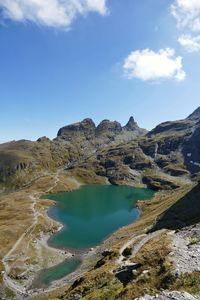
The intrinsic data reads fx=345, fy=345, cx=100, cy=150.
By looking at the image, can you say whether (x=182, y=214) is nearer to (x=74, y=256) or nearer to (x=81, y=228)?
(x=74, y=256)

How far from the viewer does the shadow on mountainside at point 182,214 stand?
111312 millimetres

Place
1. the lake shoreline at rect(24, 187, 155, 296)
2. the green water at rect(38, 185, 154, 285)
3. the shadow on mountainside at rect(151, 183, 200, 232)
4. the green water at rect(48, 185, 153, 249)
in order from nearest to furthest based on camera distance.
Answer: the lake shoreline at rect(24, 187, 155, 296) → the green water at rect(38, 185, 154, 285) → the shadow on mountainside at rect(151, 183, 200, 232) → the green water at rect(48, 185, 153, 249)

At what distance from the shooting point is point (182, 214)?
12762cm

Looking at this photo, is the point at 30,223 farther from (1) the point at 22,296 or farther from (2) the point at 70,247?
(1) the point at 22,296

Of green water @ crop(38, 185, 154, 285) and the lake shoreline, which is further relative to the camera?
green water @ crop(38, 185, 154, 285)

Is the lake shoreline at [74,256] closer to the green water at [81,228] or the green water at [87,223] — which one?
the green water at [81,228]

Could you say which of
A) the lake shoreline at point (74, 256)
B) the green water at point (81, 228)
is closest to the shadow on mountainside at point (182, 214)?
the lake shoreline at point (74, 256)

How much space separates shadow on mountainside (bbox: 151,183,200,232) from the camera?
111 meters

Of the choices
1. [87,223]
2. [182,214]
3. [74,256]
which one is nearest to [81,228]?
[87,223]

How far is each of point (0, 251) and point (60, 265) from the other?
28189 millimetres

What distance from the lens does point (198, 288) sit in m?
29.1

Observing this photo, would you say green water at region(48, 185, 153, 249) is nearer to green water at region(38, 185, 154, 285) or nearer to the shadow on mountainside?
green water at region(38, 185, 154, 285)

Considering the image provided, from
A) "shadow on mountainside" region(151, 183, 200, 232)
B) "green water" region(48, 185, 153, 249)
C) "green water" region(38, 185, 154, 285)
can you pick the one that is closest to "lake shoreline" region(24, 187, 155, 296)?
"green water" region(38, 185, 154, 285)

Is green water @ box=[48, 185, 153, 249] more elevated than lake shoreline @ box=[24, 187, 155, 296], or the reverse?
green water @ box=[48, 185, 153, 249]
